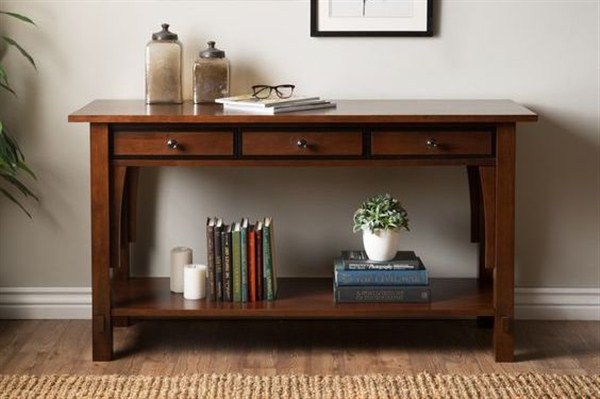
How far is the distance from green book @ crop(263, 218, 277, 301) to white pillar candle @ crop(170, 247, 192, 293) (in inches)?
11.6

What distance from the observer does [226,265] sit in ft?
12.2

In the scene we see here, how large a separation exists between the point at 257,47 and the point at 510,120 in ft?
2.97

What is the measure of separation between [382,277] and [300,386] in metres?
0.47

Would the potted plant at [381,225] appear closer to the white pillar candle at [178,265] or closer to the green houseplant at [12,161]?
the white pillar candle at [178,265]

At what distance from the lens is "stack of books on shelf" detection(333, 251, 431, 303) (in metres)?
3.71

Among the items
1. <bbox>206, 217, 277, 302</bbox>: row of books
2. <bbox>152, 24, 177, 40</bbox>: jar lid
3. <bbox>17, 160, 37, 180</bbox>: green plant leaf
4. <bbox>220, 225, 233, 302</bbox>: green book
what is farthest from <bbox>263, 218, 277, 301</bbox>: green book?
<bbox>17, 160, 37, 180</bbox>: green plant leaf

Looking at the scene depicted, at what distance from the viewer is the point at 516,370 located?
3.61m

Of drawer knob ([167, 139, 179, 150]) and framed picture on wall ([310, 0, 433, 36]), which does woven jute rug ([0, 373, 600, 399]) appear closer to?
drawer knob ([167, 139, 179, 150])

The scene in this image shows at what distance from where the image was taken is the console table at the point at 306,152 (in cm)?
354

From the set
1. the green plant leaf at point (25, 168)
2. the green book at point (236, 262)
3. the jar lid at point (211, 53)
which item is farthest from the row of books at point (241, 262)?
the green plant leaf at point (25, 168)

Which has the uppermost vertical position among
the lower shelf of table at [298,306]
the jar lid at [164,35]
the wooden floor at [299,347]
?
the jar lid at [164,35]

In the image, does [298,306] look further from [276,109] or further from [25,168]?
[25,168]

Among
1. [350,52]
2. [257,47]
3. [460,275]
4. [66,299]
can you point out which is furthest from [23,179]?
[460,275]

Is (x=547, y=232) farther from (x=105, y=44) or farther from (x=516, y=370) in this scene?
(x=105, y=44)
